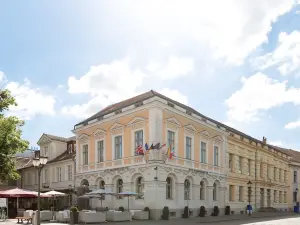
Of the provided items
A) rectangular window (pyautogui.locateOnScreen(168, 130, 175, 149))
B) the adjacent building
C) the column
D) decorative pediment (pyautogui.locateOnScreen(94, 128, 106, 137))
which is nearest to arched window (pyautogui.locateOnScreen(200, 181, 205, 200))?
rectangular window (pyautogui.locateOnScreen(168, 130, 175, 149))

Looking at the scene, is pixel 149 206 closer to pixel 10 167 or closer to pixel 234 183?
pixel 10 167

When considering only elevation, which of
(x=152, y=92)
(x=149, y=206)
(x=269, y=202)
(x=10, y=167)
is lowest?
(x=269, y=202)

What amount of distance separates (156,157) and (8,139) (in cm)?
1080

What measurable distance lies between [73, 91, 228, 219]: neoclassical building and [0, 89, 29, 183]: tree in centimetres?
857

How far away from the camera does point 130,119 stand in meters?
32.1

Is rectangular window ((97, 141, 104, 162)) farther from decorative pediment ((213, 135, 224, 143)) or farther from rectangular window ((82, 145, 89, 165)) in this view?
decorative pediment ((213, 135, 224, 143))

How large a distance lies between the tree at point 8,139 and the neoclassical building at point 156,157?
28.1 ft

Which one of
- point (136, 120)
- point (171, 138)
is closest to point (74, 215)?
point (136, 120)

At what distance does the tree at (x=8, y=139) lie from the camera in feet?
84.0

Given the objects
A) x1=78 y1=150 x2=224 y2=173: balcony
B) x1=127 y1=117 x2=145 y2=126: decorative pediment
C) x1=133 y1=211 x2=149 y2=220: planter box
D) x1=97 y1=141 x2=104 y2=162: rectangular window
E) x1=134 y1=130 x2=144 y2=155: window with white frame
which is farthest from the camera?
x1=97 y1=141 x2=104 y2=162: rectangular window

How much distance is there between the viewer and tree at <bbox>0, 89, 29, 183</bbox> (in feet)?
84.0

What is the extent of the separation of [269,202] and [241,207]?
9.26m

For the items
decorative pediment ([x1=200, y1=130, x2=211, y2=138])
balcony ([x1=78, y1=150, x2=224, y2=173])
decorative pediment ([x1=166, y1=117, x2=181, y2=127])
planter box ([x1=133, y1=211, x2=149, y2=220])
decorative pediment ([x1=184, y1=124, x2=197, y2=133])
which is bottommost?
planter box ([x1=133, y1=211, x2=149, y2=220])

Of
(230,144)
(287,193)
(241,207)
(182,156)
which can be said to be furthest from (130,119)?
(287,193)
